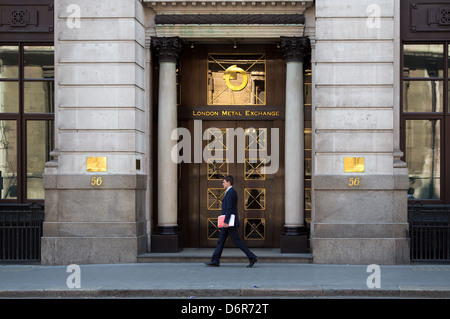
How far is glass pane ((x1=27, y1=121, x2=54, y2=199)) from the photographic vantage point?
1559 centimetres

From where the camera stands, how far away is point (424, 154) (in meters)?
15.5

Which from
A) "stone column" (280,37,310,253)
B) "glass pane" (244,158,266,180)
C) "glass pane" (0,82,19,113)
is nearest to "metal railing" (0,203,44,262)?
"glass pane" (0,82,19,113)

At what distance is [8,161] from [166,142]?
3890 mm

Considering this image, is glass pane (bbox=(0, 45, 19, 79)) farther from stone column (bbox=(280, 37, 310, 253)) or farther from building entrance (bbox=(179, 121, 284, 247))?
stone column (bbox=(280, 37, 310, 253))

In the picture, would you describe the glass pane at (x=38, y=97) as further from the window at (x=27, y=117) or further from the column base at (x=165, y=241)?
the column base at (x=165, y=241)

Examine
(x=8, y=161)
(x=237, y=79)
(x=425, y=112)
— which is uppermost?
(x=237, y=79)

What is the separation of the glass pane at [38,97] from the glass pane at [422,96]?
8585 mm

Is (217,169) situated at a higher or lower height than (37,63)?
lower

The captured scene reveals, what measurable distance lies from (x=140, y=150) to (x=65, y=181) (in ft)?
6.12

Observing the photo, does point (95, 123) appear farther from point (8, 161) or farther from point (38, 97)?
point (8, 161)

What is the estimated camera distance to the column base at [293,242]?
1523 centimetres

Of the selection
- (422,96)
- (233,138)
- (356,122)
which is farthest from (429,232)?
(233,138)

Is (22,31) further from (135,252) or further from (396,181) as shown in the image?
(396,181)

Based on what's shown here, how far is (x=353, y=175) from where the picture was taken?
1466 cm
